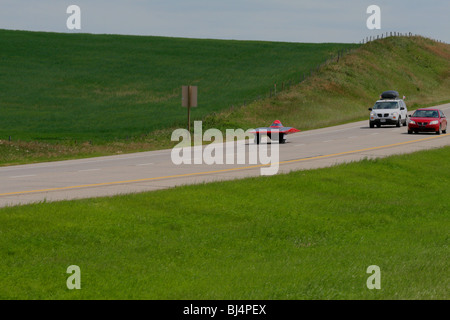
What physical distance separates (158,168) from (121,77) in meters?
58.0

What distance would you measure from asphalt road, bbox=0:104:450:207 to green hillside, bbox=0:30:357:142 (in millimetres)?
14374

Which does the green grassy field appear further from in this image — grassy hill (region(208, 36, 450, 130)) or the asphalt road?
grassy hill (region(208, 36, 450, 130))

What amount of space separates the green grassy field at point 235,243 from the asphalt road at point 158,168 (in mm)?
2257

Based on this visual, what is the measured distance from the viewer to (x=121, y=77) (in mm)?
81625

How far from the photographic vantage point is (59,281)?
9.83 metres

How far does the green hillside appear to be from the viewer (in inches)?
2202

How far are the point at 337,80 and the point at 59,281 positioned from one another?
6741 cm

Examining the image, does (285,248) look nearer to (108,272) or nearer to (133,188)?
(108,272)

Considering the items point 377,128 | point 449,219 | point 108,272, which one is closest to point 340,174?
point 449,219
